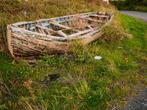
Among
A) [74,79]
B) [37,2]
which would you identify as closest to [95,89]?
[74,79]

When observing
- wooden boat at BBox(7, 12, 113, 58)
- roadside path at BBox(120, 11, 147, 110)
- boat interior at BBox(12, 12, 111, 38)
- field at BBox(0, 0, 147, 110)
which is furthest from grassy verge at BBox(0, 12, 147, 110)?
boat interior at BBox(12, 12, 111, 38)

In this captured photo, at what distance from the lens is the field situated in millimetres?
12297

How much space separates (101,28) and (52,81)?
18.7 feet

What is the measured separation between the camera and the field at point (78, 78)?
12297 mm

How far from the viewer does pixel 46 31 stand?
695 inches

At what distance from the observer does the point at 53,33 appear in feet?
57.4

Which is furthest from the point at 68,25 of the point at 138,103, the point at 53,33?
the point at 138,103

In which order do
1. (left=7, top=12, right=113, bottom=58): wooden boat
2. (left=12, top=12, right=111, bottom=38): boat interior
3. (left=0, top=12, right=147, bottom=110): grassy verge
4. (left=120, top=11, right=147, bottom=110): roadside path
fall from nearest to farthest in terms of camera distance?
(left=120, top=11, right=147, bottom=110): roadside path, (left=0, top=12, right=147, bottom=110): grassy verge, (left=7, top=12, right=113, bottom=58): wooden boat, (left=12, top=12, right=111, bottom=38): boat interior

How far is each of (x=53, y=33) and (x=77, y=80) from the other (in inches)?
172

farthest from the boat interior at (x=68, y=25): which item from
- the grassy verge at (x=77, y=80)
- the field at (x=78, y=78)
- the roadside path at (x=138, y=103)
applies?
the roadside path at (x=138, y=103)

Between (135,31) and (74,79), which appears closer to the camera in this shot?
(74,79)

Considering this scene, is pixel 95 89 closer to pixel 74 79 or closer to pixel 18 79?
pixel 74 79

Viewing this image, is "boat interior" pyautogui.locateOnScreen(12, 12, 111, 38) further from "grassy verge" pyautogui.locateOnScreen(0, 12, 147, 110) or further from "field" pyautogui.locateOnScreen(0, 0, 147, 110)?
"grassy verge" pyautogui.locateOnScreen(0, 12, 147, 110)

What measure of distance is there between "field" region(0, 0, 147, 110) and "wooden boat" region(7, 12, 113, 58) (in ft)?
1.21
